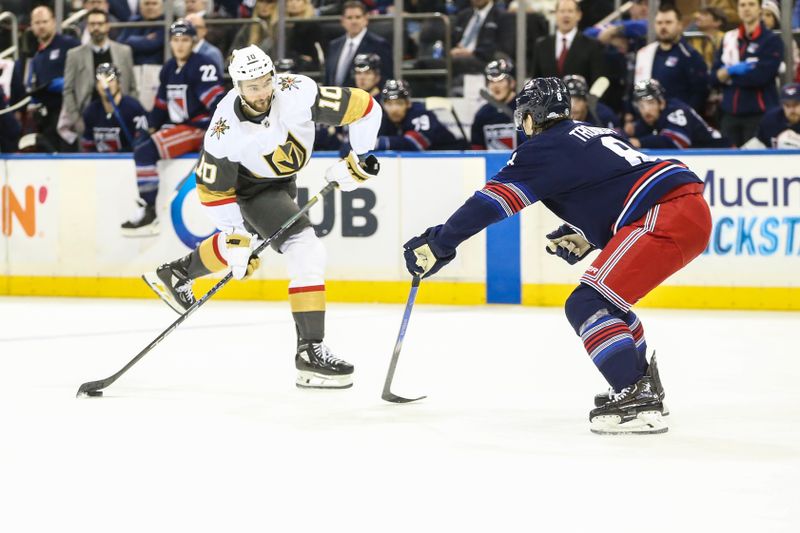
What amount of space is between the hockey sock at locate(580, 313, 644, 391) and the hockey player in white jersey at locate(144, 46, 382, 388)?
4.84 ft

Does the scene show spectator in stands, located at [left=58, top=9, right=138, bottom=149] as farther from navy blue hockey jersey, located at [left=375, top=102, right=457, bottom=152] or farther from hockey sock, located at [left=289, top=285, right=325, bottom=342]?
hockey sock, located at [left=289, top=285, right=325, bottom=342]

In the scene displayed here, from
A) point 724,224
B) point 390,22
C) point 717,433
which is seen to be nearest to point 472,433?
point 717,433

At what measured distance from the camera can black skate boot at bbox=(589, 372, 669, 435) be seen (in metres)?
4.31

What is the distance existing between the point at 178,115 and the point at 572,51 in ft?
9.06

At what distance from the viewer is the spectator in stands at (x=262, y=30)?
397 inches

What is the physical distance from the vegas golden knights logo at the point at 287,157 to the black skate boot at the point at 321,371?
0.76m

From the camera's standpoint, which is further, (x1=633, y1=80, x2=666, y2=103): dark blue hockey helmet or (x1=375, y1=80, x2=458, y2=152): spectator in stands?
(x1=375, y1=80, x2=458, y2=152): spectator in stands

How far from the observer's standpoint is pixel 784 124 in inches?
332

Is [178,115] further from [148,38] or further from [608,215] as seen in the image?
[608,215]

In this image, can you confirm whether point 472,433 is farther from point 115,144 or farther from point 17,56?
point 17,56

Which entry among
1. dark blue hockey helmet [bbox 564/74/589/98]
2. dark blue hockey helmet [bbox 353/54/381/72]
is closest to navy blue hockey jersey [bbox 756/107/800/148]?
dark blue hockey helmet [bbox 564/74/589/98]

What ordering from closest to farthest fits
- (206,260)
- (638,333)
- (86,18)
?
(638,333) < (206,260) < (86,18)

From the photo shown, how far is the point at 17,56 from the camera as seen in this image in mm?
10914

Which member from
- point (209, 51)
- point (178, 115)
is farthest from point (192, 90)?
point (209, 51)
